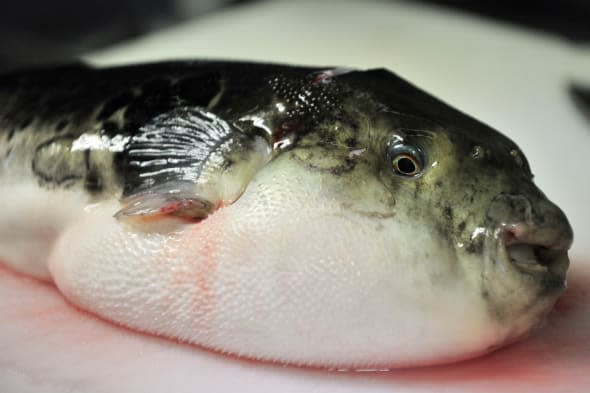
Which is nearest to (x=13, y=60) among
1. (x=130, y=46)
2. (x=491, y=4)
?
(x=130, y=46)

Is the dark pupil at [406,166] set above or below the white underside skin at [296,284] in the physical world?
above

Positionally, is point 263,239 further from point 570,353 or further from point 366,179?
point 570,353

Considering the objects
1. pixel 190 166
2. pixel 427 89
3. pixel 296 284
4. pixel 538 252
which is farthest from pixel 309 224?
pixel 427 89

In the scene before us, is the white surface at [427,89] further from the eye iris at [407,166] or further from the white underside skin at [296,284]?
the eye iris at [407,166]

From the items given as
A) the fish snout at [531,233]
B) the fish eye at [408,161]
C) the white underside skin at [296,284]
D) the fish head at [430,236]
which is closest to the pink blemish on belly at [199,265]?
the white underside skin at [296,284]

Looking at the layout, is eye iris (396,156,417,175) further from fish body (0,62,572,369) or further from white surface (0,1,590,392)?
white surface (0,1,590,392)
